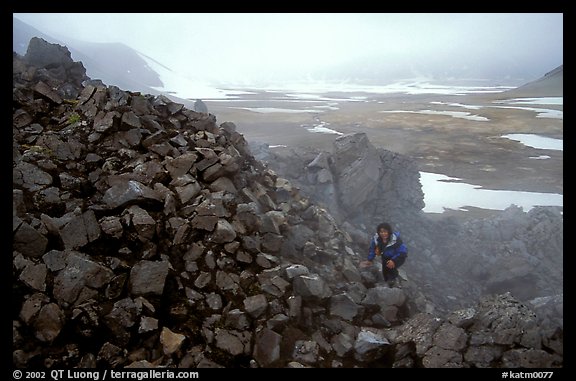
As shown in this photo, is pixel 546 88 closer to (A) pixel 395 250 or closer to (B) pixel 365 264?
(A) pixel 395 250

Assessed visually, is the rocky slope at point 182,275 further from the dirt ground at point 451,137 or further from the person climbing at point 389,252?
the dirt ground at point 451,137

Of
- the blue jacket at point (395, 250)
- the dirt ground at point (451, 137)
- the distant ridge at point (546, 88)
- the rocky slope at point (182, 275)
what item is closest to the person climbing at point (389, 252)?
the blue jacket at point (395, 250)

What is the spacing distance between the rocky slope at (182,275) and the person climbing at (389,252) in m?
0.37

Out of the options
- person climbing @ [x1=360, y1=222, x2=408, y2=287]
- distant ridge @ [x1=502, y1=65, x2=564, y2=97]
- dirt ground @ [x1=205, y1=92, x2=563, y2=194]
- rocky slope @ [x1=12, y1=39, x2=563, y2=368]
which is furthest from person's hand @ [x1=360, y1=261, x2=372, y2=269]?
distant ridge @ [x1=502, y1=65, x2=564, y2=97]

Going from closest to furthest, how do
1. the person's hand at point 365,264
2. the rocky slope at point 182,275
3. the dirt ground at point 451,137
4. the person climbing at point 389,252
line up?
the rocky slope at point 182,275 → the person climbing at point 389,252 → the person's hand at point 365,264 → the dirt ground at point 451,137

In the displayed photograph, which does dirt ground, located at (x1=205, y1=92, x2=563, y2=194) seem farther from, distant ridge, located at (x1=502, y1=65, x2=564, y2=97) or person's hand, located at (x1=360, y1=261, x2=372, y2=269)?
person's hand, located at (x1=360, y1=261, x2=372, y2=269)

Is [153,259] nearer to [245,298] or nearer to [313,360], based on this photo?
[245,298]

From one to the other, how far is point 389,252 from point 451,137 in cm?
5094

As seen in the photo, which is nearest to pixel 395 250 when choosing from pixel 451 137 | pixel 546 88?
pixel 451 137

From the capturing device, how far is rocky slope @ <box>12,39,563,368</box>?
5.80 m

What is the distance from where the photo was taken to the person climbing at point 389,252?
8675mm

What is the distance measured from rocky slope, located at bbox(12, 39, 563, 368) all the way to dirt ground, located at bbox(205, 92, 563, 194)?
29.6 m

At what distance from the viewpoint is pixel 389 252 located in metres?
8.83
